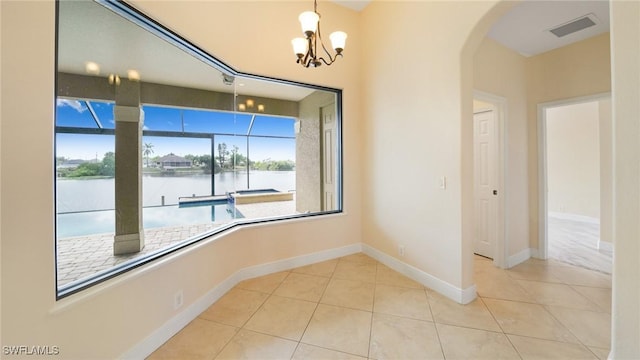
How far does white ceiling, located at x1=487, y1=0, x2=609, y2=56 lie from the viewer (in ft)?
8.00

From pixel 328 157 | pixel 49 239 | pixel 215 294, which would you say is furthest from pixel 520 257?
pixel 49 239

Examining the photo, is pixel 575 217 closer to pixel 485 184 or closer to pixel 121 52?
pixel 485 184

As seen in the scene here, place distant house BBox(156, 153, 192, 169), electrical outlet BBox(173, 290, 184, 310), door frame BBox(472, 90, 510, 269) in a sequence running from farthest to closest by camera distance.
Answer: door frame BBox(472, 90, 510, 269)
distant house BBox(156, 153, 192, 169)
electrical outlet BBox(173, 290, 184, 310)

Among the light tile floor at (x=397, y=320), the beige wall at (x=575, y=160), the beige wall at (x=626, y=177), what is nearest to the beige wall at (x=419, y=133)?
the light tile floor at (x=397, y=320)

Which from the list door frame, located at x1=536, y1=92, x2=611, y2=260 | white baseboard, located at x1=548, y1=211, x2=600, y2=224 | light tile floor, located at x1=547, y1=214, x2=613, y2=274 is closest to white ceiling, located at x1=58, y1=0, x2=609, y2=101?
door frame, located at x1=536, y1=92, x2=611, y2=260

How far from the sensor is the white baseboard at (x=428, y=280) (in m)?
2.29

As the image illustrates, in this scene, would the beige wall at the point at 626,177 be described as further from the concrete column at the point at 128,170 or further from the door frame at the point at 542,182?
the concrete column at the point at 128,170

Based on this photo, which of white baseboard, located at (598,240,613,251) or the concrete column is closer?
the concrete column

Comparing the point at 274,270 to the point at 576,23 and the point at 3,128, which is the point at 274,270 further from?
the point at 576,23

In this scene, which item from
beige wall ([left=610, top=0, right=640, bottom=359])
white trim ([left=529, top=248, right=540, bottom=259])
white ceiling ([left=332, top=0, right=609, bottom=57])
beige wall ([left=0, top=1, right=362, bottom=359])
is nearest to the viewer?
beige wall ([left=0, top=1, right=362, bottom=359])

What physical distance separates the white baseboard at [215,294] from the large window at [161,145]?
0.54m

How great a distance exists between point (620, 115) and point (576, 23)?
8.07 feet

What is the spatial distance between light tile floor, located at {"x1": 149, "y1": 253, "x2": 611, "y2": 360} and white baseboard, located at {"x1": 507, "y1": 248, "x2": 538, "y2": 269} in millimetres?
246

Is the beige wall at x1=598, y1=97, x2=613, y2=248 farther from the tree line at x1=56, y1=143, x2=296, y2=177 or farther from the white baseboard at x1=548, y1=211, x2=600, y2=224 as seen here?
the tree line at x1=56, y1=143, x2=296, y2=177
